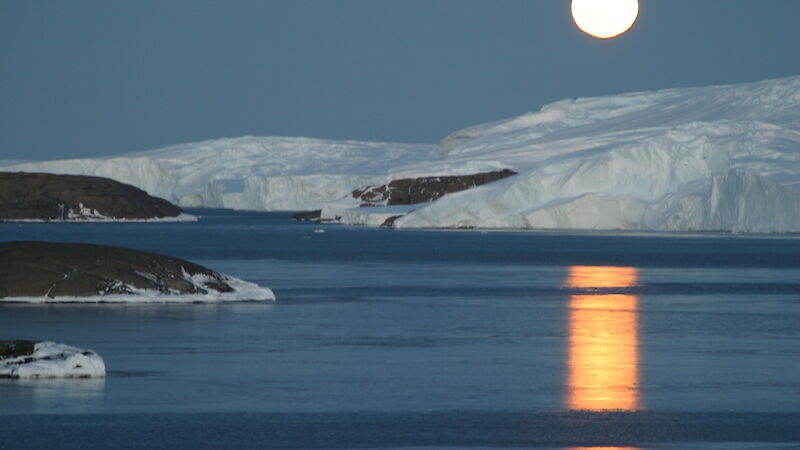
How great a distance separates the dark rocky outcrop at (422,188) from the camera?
98438 millimetres

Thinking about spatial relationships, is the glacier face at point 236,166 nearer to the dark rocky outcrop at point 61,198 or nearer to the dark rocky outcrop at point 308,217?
the dark rocky outcrop at point 308,217

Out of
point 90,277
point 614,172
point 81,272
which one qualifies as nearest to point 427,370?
point 90,277

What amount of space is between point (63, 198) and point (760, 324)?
317ft

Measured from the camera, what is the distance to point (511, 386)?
1473 cm

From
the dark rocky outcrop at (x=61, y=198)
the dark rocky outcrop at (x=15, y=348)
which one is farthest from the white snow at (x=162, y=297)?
the dark rocky outcrop at (x=61, y=198)

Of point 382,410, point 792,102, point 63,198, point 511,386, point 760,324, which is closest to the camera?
point 382,410

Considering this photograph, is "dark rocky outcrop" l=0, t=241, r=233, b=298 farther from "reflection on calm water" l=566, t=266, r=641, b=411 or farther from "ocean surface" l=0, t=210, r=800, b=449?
"reflection on calm water" l=566, t=266, r=641, b=411

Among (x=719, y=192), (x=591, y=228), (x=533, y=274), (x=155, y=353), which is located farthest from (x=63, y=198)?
(x=155, y=353)

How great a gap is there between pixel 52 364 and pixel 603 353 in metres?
6.80

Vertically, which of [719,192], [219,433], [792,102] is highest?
[792,102]

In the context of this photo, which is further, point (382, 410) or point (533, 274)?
point (533, 274)

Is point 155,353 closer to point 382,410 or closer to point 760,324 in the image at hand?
point 382,410

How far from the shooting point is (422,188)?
100 meters

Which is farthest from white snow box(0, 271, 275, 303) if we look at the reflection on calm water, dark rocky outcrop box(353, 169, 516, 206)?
dark rocky outcrop box(353, 169, 516, 206)
